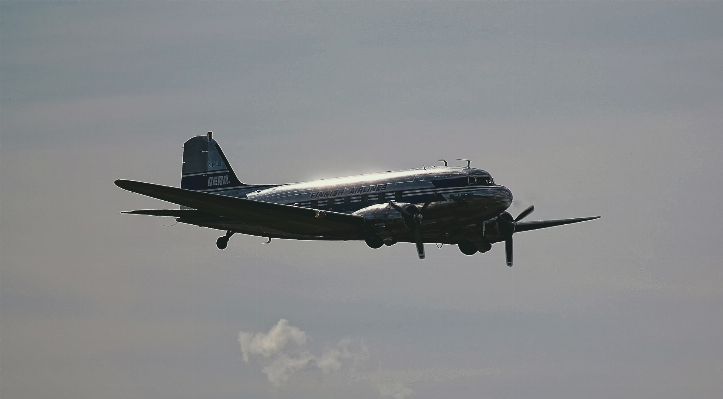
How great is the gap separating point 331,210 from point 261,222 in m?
3.05

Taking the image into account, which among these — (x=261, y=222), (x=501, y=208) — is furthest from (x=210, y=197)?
(x=501, y=208)

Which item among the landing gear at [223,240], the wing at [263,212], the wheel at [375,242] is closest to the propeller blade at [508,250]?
the wheel at [375,242]

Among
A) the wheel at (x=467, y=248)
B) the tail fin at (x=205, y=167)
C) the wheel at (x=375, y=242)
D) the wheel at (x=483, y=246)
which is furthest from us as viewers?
the tail fin at (x=205, y=167)

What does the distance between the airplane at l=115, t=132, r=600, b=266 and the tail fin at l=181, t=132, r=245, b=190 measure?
5.03 m

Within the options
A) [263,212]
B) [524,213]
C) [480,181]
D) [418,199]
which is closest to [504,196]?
[480,181]

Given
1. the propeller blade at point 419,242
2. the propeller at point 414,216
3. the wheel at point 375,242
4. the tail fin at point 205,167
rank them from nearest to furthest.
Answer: the propeller at point 414,216, the propeller blade at point 419,242, the wheel at point 375,242, the tail fin at point 205,167

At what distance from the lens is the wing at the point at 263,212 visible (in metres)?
50.1

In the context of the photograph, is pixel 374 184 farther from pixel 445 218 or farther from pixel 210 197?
pixel 210 197

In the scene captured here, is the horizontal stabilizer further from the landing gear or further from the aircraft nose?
the aircraft nose

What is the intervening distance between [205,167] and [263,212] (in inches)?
446

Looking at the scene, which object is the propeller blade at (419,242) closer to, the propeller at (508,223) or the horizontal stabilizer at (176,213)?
the propeller at (508,223)

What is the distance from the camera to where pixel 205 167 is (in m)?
62.0

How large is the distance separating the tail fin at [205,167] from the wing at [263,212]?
8347mm

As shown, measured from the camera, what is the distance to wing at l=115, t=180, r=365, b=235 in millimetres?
50062
